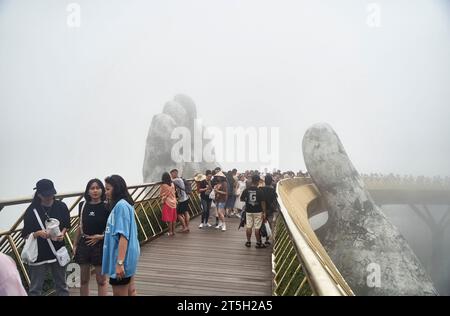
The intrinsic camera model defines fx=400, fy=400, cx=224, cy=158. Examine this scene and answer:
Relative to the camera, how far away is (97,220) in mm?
4230

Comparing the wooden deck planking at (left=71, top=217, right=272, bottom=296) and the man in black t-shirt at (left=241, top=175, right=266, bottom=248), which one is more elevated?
the man in black t-shirt at (left=241, top=175, right=266, bottom=248)

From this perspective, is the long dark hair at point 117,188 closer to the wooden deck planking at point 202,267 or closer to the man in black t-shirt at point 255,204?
the wooden deck planking at point 202,267

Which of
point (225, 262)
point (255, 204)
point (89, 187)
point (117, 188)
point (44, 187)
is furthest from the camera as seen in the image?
point (255, 204)

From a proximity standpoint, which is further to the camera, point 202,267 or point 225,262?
point 225,262

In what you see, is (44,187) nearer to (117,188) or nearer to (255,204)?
(117,188)

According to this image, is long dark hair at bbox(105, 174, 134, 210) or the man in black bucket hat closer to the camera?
long dark hair at bbox(105, 174, 134, 210)

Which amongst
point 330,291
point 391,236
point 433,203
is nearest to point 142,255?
point 330,291

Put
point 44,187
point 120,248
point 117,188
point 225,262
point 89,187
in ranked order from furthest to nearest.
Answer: point 225,262
point 89,187
point 44,187
point 117,188
point 120,248

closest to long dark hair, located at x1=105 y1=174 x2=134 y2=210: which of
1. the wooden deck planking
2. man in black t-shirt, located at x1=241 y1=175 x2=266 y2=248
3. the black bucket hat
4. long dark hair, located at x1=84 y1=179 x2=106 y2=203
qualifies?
long dark hair, located at x1=84 y1=179 x2=106 y2=203

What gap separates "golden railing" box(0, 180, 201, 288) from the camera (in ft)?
15.5

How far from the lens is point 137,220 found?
886 cm

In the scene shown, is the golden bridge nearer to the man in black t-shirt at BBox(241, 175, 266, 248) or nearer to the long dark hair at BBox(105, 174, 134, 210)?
the man in black t-shirt at BBox(241, 175, 266, 248)

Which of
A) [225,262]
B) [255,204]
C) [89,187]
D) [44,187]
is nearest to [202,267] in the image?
[225,262]

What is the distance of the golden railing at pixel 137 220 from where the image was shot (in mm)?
4715
